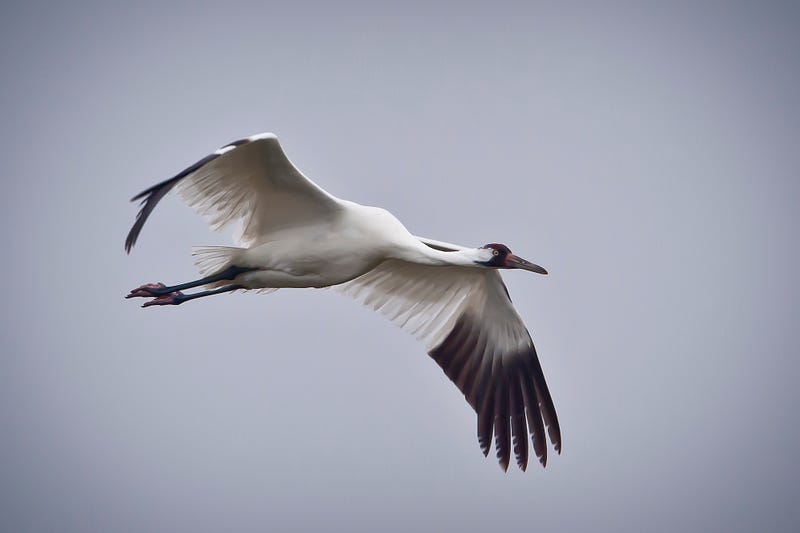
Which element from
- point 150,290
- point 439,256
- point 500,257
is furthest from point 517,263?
point 150,290

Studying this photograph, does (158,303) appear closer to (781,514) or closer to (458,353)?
(458,353)

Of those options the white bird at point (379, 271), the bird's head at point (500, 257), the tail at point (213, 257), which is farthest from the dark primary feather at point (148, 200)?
the bird's head at point (500, 257)

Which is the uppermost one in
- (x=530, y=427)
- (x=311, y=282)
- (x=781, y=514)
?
(x=311, y=282)

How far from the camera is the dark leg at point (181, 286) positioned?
36.0 ft

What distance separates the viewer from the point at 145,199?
8859 mm

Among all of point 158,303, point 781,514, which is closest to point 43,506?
point 781,514

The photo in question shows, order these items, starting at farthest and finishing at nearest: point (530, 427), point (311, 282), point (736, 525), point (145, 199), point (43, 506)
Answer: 1. point (43, 506)
2. point (736, 525)
3. point (530, 427)
4. point (311, 282)
5. point (145, 199)

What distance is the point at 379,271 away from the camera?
12.1 m

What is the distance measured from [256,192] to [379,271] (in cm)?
196

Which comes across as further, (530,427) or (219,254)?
(530,427)

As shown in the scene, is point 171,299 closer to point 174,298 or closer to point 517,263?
point 174,298

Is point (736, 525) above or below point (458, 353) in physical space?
below

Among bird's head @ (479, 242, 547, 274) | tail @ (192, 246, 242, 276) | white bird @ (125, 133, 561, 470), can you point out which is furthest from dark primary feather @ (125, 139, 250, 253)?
bird's head @ (479, 242, 547, 274)

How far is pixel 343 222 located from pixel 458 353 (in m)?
2.26
